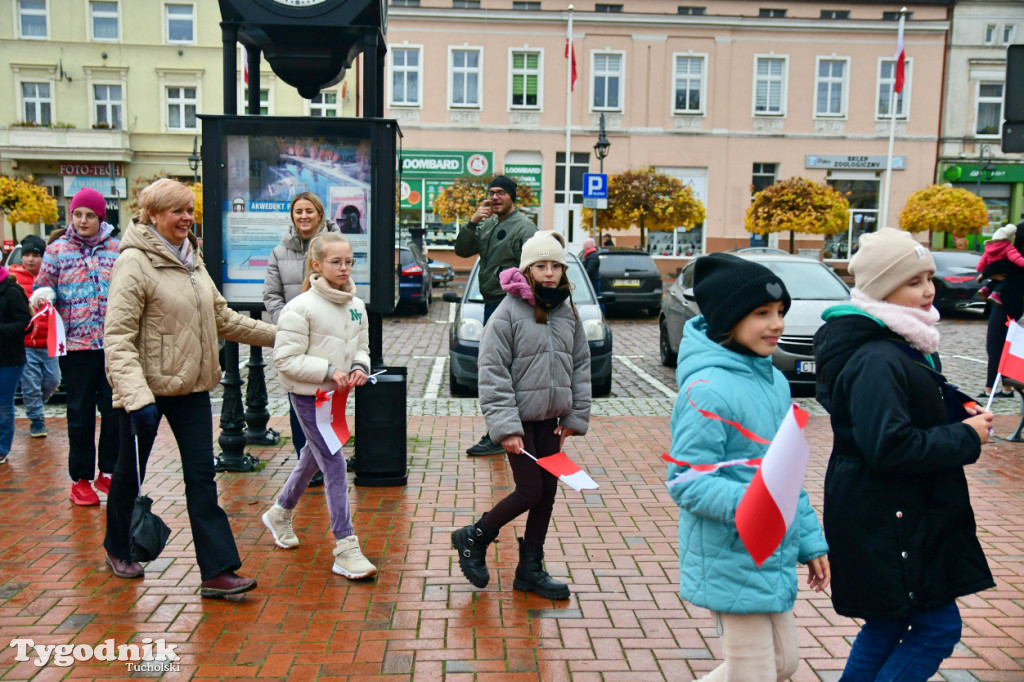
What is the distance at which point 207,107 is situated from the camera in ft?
130

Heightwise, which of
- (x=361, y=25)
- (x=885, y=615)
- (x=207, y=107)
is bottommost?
(x=885, y=615)

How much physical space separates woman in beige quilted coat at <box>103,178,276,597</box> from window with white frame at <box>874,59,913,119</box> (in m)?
37.5

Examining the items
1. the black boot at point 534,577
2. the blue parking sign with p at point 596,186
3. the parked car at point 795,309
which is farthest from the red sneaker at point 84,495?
the blue parking sign with p at point 596,186

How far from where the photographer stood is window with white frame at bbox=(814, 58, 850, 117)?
3631 centimetres

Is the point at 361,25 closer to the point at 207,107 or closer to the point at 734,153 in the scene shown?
the point at 734,153

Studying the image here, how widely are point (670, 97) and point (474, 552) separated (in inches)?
1332

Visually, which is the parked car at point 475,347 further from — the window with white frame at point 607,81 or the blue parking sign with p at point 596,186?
the window with white frame at point 607,81

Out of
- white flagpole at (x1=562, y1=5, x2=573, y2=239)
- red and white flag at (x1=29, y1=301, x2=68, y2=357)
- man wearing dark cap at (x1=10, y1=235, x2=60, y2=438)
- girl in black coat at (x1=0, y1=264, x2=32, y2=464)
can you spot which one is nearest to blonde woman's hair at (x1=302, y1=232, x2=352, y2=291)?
red and white flag at (x1=29, y1=301, x2=68, y2=357)

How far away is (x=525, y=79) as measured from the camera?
3588 cm

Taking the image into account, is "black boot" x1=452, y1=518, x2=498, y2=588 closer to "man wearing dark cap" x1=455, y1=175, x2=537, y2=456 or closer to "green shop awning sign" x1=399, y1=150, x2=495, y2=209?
"man wearing dark cap" x1=455, y1=175, x2=537, y2=456

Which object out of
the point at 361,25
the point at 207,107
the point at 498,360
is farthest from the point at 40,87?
the point at 498,360

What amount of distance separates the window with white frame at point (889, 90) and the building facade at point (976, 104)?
1.89 meters

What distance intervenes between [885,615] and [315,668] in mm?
2206

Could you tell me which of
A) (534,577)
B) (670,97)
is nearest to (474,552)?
(534,577)
